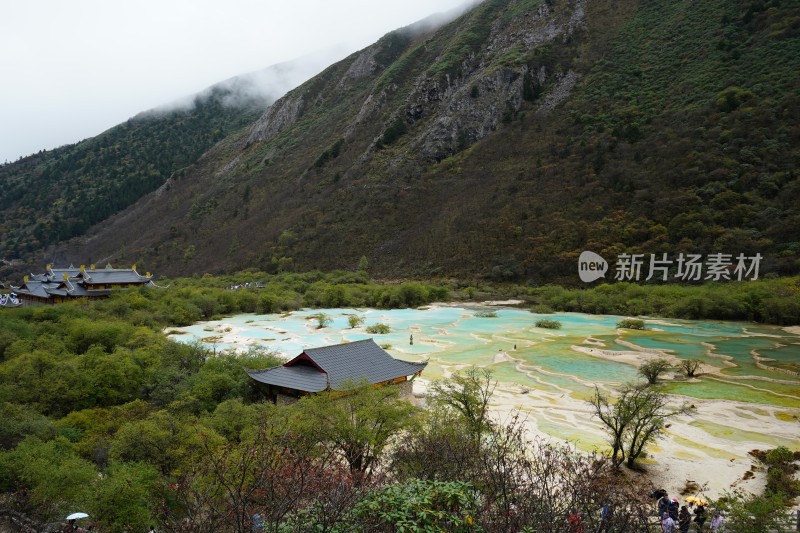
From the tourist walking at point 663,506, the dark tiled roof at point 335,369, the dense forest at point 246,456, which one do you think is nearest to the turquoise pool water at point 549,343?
the dark tiled roof at point 335,369

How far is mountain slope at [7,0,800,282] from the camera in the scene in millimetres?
56531

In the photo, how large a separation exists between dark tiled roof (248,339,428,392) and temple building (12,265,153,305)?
120 ft

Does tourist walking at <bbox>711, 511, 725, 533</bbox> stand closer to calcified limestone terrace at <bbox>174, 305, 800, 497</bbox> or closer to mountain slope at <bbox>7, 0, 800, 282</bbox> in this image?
calcified limestone terrace at <bbox>174, 305, 800, 497</bbox>

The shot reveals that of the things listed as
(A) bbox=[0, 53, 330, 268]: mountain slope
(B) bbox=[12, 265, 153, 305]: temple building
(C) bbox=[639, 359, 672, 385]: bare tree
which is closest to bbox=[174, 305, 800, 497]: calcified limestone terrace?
(C) bbox=[639, 359, 672, 385]: bare tree

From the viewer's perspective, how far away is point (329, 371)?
17.6m

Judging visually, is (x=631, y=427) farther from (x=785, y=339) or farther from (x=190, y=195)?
(x=190, y=195)

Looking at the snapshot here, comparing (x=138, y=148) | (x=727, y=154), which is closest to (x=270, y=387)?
(x=727, y=154)

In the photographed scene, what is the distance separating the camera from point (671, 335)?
3572 centimetres

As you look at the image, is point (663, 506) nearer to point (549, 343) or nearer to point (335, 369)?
point (335, 369)

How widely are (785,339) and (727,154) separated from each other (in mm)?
31963

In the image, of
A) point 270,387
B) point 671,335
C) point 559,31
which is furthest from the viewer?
point 559,31

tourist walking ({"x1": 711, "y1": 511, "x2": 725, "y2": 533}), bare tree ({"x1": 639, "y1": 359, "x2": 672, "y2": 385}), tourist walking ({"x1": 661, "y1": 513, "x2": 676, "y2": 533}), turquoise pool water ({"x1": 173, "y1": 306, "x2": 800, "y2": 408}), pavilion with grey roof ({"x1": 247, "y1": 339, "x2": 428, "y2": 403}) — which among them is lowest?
turquoise pool water ({"x1": 173, "y1": 306, "x2": 800, "y2": 408})

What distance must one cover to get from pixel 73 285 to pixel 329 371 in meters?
39.4

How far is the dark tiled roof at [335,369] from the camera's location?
17.1 m
